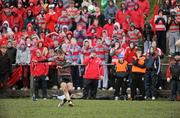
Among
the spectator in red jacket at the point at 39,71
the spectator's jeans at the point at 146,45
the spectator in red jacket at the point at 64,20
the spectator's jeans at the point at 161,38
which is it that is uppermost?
the spectator in red jacket at the point at 64,20

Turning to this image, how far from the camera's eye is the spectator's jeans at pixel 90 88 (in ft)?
87.6

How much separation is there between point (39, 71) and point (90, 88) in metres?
2.08

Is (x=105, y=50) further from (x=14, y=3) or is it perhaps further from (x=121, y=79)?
(x=14, y=3)

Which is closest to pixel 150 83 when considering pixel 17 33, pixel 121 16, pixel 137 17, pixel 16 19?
pixel 137 17

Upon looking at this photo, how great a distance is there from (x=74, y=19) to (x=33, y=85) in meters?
4.91

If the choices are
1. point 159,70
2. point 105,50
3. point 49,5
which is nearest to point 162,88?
point 159,70

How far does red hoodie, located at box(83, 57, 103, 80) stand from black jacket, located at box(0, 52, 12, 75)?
2.99 meters

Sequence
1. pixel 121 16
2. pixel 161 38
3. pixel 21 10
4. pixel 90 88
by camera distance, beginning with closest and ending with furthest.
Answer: pixel 90 88, pixel 161 38, pixel 121 16, pixel 21 10

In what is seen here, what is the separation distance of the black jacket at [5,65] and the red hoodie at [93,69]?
299 cm

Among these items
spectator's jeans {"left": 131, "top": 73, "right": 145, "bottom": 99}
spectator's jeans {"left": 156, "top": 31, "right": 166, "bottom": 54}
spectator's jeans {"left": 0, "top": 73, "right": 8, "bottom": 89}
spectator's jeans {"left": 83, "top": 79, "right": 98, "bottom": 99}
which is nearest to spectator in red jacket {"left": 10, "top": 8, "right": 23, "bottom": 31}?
spectator's jeans {"left": 0, "top": 73, "right": 8, "bottom": 89}

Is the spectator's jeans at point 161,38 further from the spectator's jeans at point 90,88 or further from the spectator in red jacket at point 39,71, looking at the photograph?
the spectator in red jacket at point 39,71

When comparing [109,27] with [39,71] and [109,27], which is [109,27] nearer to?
[109,27]

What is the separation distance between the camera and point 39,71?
2694 centimetres

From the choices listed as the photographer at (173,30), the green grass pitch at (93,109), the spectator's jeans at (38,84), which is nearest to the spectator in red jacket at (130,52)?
the photographer at (173,30)
